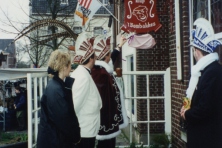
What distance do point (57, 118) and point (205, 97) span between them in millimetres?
1484

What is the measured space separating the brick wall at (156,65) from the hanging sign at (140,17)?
332cm

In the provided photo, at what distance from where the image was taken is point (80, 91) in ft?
15.7

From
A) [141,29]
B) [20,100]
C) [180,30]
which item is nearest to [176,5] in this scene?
[180,30]

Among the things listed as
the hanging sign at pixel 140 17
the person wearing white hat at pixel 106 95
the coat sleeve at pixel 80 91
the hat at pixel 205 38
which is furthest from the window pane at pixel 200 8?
the coat sleeve at pixel 80 91

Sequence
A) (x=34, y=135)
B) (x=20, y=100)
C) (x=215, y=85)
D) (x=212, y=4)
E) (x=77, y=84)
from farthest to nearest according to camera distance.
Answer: (x=20, y=100), (x=34, y=135), (x=212, y=4), (x=77, y=84), (x=215, y=85)

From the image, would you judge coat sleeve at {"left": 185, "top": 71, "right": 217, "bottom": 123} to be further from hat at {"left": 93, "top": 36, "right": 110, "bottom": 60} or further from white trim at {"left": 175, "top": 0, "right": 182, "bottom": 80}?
white trim at {"left": 175, "top": 0, "right": 182, "bottom": 80}

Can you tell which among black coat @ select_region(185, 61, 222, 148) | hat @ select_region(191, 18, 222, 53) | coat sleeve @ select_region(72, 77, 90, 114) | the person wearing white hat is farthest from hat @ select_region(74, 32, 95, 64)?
black coat @ select_region(185, 61, 222, 148)

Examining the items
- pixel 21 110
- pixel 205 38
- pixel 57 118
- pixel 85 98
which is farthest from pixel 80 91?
pixel 21 110

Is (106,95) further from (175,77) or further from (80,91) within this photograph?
(175,77)

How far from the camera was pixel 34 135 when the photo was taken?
20.5 feet

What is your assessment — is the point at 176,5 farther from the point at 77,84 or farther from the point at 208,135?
the point at 208,135

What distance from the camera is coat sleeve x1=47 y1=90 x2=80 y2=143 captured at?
4059 millimetres

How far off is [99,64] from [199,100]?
2.20m

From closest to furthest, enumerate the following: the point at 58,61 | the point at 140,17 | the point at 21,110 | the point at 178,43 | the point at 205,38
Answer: the point at 205,38, the point at 58,61, the point at 178,43, the point at 140,17, the point at 21,110
